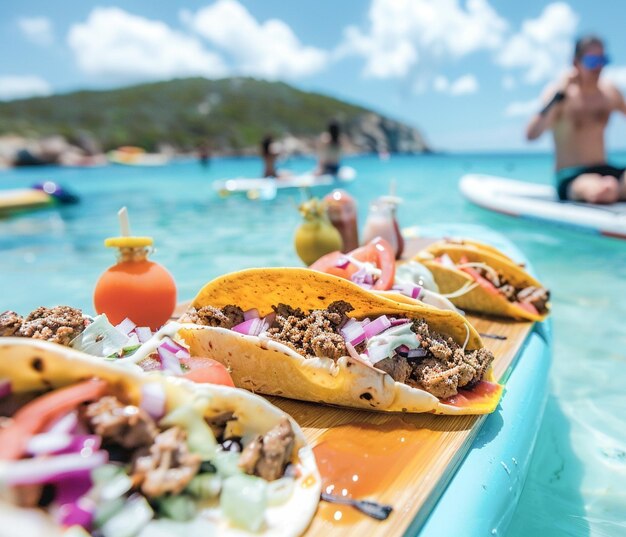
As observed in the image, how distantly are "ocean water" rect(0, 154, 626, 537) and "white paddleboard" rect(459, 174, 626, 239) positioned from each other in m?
0.16

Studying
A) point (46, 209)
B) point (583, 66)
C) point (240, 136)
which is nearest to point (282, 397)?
point (583, 66)

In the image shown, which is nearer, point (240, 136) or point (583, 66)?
point (583, 66)

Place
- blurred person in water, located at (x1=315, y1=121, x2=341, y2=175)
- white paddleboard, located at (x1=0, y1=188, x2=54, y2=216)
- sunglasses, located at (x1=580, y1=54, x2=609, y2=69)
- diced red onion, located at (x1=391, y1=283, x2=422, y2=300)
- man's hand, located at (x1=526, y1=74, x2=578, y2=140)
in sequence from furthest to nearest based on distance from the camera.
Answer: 1. blurred person in water, located at (x1=315, y1=121, x2=341, y2=175)
2. white paddleboard, located at (x1=0, y1=188, x2=54, y2=216)
3. man's hand, located at (x1=526, y1=74, x2=578, y2=140)
4. sunglasses, located at (x1=580, y1=54, x2=609, y2=69)
5. diced red onion, located at (x1=391, y1=283, x2=422, y2=300)

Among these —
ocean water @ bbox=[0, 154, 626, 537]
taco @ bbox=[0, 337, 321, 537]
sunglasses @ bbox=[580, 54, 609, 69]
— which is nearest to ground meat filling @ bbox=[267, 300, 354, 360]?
taco @ bbox=[0, 337, 321, 537]

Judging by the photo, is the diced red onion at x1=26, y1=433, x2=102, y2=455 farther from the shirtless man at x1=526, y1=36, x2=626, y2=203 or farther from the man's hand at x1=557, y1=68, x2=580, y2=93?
the man's hand at x1=557, y1=68, x2=580, y2=93

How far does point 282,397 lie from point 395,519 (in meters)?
0.61

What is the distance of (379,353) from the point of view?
1432 millimetres

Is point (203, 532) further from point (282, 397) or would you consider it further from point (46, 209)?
point (46, 209)

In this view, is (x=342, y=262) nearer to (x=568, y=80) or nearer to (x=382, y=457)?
(x=382, y=457)

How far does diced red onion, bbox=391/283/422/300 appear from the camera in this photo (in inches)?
73.1

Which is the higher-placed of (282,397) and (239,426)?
(239,426)

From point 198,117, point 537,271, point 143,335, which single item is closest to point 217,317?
point 143,335

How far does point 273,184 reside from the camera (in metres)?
10.2

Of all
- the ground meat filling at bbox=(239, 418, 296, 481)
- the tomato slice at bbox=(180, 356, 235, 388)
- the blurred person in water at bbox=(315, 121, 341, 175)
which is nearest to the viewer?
the ground meat filling at bbox=(239, 418, 296, 481)
